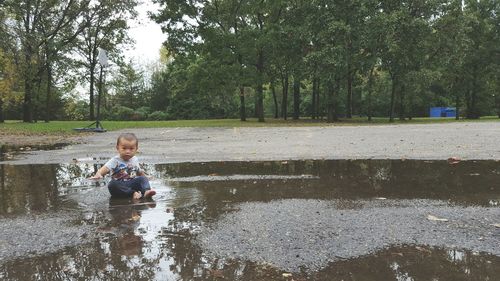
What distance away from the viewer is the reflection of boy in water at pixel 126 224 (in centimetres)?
361

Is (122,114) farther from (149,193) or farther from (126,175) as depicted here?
(149,193)

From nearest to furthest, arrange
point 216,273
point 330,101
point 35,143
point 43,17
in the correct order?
point 216,273 → point 35,143 → point 43,17 → point 330,101

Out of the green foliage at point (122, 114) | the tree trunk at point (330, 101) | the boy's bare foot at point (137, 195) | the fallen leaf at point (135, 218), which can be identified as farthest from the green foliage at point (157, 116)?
the fallen leaf at point (135, 218)

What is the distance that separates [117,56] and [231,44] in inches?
533

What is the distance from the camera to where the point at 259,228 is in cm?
422

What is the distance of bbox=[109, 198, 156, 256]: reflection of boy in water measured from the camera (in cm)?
361

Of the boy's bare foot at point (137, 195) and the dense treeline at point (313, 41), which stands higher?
the dense treeline at point (313, 41)


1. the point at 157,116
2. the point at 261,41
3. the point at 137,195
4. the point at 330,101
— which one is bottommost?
the point at 137,195

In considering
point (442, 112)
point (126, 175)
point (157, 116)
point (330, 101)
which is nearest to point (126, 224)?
point (126, 175)

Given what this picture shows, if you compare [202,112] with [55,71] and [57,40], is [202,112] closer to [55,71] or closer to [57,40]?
[55,71]

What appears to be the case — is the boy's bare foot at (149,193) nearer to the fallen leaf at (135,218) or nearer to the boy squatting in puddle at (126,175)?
the boy squatting in puddle at (126,175)

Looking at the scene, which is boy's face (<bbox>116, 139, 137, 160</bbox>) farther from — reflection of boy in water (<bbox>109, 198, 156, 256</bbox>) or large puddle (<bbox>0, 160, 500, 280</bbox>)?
reflection of boy in water (<bbox>109, 198, 156, 256</bbox>)

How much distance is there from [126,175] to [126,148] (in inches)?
13.7

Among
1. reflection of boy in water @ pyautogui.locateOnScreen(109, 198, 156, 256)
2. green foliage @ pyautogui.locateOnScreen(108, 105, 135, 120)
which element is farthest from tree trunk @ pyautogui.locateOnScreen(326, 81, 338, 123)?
reflection of boy in water @ pyautogui.locateOnScreen(109, 198, 156, 256)
